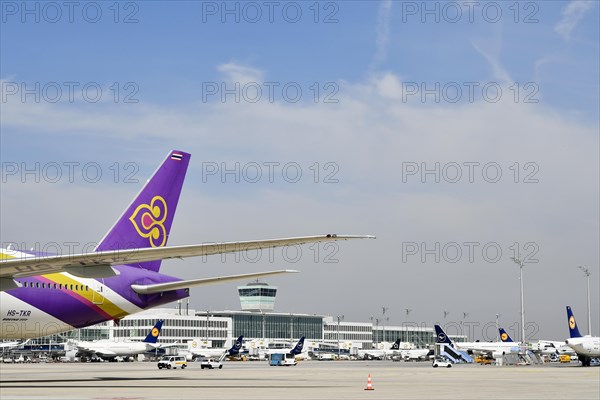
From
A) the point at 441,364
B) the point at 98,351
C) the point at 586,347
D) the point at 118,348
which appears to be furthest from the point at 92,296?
the point at 98,351

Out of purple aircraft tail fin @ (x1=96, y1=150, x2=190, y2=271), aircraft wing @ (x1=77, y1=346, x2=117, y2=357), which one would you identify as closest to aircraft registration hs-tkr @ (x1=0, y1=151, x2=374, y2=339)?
purple aircraft tail fin @ (x1=96, y1=150, x2=190, y2=271)

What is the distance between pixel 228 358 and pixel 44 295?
309 feet

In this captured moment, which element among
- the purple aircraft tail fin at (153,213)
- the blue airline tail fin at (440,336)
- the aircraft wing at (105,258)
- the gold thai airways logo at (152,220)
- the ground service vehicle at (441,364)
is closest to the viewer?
the aircraft wing at (105,258)

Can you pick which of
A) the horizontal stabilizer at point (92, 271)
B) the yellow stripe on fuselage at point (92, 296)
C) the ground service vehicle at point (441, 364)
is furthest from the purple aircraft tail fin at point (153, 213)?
the ground service vehicle at point (441, 364)

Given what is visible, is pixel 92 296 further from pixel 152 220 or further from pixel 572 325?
pixel 572 325

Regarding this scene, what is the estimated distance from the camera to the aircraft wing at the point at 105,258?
29016 millimetres

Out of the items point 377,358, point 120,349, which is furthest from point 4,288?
point 377,358

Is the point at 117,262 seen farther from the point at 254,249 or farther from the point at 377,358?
the point at 377,358

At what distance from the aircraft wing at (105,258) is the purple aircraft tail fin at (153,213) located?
810 centimetres

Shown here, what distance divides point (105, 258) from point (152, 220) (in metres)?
11.4

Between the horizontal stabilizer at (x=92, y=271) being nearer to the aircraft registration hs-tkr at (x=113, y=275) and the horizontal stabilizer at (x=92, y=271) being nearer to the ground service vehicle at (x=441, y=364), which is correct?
the aircraft registration hs-tkr at (x=113, y=275)

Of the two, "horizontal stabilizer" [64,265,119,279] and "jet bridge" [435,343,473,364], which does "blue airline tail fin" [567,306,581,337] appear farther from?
"horizontal stabilizer" [64,265,119,279]

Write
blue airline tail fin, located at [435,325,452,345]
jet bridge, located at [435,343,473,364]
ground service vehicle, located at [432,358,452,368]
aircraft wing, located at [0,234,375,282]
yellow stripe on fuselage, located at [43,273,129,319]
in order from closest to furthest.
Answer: aircraft wing, located at [0,234,375,282]
yellow stripe on fuselage, located at [43,273,129,319]
ground service vehicle, located at [432,358,452,368]
jet bridge, located at [435,343,473,364]
blue airline tail fin, located at [435,325,452,345]

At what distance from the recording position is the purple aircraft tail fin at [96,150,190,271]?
40031 millimetres
